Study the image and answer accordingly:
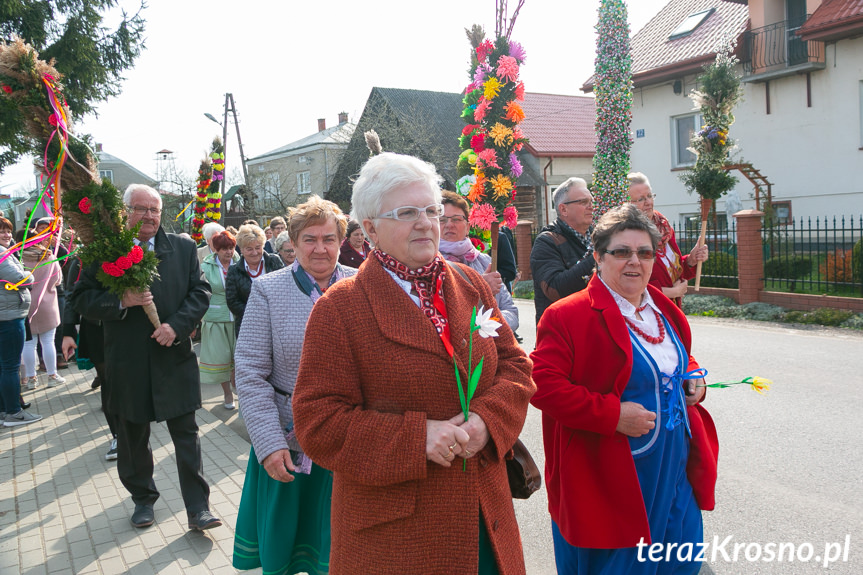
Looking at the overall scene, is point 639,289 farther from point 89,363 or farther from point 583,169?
point 583,169

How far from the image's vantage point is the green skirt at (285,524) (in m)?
3.18

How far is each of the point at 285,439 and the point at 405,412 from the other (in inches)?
47.0

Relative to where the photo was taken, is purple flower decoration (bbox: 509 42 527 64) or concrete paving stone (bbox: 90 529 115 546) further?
purple flower decoration (bbox: 509 42 527 64)

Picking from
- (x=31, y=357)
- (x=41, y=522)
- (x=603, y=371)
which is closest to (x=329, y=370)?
(x=603, y=371)

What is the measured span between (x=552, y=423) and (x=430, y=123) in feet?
108

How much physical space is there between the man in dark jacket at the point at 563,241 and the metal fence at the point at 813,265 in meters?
8.83

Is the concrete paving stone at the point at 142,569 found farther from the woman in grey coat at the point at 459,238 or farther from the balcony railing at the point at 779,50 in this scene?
the balcony railing at the point at 779,50

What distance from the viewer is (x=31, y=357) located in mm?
9094

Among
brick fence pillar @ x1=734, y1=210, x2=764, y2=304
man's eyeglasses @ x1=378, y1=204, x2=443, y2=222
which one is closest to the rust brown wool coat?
man's eyeglasses @ x1=378, y1=204, x2=443, y2=222

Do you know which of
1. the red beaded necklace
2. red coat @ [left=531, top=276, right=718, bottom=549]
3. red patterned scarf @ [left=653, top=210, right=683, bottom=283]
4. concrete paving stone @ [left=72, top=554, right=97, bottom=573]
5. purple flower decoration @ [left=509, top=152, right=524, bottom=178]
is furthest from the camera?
red patterned scarf @ [left=653, top=210, right=683, bottom=283]

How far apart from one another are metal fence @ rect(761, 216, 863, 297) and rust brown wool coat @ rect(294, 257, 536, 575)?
37.1 ft

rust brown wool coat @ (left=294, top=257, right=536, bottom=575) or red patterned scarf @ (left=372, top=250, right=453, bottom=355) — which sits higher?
red patterned scarf @ (left=372, top=250, right=453, bottom=355)

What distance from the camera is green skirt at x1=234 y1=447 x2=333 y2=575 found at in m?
3.18

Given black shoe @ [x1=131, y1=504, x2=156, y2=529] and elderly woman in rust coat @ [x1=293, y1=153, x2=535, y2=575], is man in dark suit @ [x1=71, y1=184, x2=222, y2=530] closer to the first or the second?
black shoe @ [x1=131, y1=504, x2=156, y2=529]
